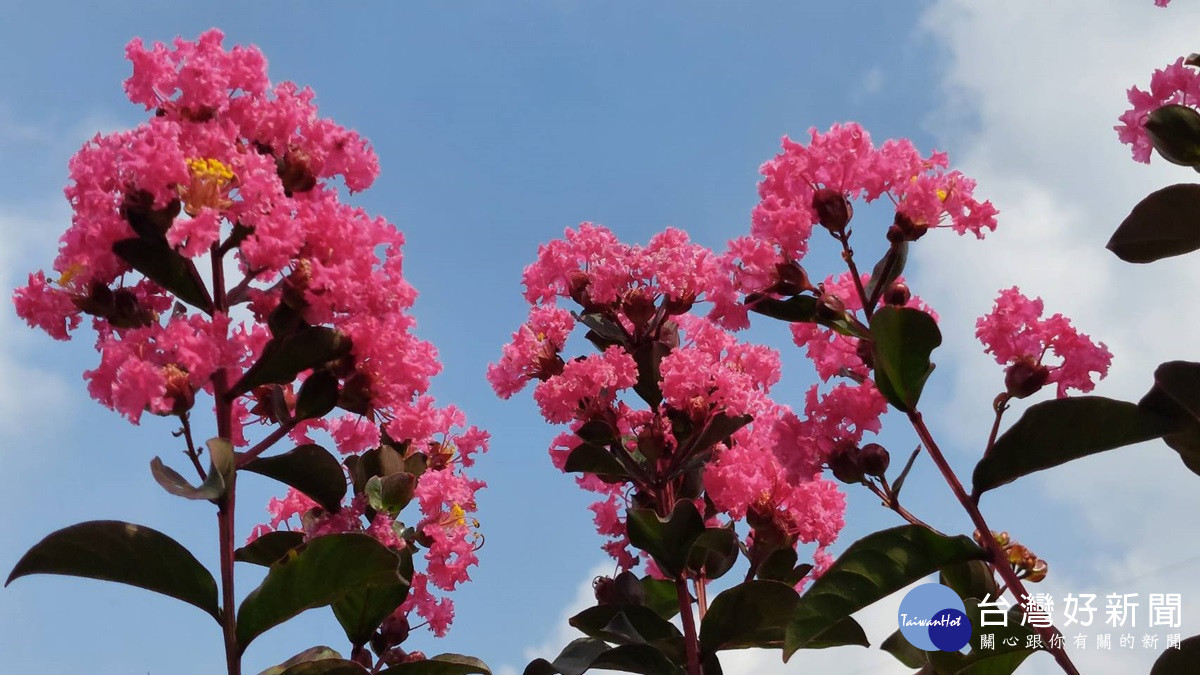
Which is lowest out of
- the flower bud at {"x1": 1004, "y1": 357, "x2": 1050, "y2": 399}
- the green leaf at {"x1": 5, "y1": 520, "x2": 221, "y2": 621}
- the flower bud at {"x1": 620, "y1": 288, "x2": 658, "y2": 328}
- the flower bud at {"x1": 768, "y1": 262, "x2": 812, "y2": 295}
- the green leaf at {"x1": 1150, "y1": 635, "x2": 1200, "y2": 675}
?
the green leaf at {"x1": 1150, "y1": 635, "x2": 1200, "y2": 675}

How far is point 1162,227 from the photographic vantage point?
4.99ft

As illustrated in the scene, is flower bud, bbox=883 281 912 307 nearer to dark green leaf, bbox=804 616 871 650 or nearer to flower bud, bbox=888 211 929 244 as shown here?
flower bud, bbox=888 211 929 244

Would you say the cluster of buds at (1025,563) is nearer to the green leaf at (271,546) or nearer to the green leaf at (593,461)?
the green leaf at (593,461)

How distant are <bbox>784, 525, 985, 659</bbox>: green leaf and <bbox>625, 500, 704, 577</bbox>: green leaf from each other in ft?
1.13

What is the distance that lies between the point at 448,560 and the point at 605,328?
0.58 m

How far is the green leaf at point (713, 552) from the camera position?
6.11 ft

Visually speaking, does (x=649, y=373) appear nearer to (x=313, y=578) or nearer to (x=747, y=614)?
(x=747, y=614)

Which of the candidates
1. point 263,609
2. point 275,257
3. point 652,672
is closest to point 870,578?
point 652,672

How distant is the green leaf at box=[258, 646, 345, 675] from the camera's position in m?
1.59

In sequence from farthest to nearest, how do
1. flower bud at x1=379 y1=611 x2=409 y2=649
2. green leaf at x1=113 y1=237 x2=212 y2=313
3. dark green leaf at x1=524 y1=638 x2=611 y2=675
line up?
flower bud at x1=379 y1=611 x2=409 y2=649 → dark green leaf at x1=524 y1=638 x2=611 y2=675 → green leaf at x1=113 y1=237 x2=212 y2=313

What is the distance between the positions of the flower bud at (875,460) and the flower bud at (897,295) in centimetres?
27

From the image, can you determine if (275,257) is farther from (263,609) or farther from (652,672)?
(652,672)

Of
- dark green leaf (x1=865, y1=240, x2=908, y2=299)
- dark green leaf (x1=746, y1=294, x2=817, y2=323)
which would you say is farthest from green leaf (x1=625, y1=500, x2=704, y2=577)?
dark green leaf (x1=865, y1=240, x2=908, y2=299)

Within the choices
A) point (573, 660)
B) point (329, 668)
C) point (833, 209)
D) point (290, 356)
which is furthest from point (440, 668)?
point (833, 209)
